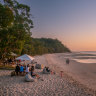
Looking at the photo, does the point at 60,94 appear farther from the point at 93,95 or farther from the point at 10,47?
the point at 10,47

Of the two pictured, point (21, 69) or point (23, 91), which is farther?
point (21, 69)

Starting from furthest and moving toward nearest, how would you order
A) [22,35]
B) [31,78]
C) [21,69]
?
[22,35] < [21,69] < [31,78]

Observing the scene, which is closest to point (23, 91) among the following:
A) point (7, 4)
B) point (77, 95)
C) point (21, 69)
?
point (77, 95)

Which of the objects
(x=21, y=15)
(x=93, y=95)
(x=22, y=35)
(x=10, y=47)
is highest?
(x=21, y=15)

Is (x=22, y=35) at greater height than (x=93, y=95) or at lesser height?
greater

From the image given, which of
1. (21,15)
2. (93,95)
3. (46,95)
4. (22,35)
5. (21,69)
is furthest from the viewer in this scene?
(21,15)

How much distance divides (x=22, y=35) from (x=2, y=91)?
884 centimetres

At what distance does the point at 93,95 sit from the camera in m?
8.07

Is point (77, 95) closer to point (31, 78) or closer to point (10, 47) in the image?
point (31, 78)

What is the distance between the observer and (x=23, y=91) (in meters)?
7.55

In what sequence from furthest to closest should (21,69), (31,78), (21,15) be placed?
1. (21,15)
2. (21,69)
3. (31,78)

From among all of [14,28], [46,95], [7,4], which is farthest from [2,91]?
[7,4]

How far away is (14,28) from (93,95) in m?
11.1

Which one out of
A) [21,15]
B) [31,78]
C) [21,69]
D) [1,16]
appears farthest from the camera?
[21,15]
